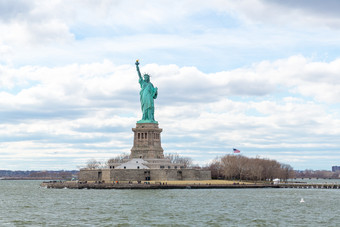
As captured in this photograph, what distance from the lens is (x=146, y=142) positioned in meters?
113

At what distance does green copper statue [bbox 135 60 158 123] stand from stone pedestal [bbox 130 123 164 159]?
174cm

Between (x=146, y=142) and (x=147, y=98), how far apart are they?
29.6 ft

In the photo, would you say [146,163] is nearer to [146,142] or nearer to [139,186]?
[146,142]

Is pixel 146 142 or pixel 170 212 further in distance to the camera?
pixel 146 142

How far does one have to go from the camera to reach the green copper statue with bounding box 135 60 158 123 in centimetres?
11519

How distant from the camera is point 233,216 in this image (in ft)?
186

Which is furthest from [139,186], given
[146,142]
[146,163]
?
[146,142]

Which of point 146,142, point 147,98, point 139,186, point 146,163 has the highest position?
point 147,98

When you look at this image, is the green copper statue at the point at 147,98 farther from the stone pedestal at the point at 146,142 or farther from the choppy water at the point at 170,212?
the choppy water at the point at 170,212

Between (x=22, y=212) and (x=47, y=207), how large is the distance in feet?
16.8

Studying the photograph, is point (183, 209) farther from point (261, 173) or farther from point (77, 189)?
point (261, 173)

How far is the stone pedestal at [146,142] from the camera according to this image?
11250cm

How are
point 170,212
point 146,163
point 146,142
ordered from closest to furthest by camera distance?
point 170,212 → point 146,163 → point 146,142

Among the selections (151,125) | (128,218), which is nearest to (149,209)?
(128,218)
